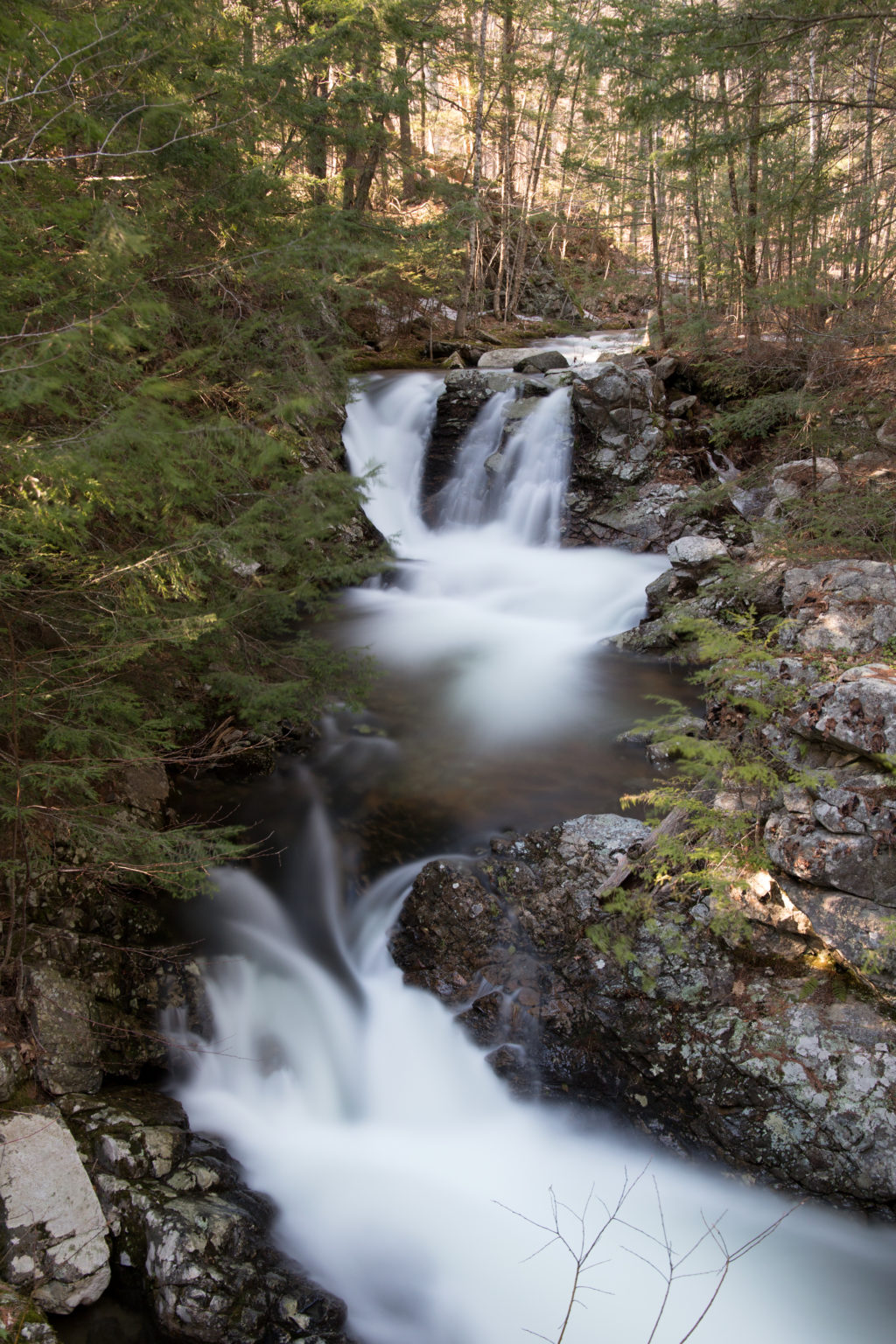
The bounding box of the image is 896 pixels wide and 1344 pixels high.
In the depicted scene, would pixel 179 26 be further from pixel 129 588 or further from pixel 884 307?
pixel 884 307

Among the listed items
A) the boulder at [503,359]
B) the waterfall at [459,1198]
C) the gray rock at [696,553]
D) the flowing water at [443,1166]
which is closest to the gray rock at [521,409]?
the boulder at [503,359]

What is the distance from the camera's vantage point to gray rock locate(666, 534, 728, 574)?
30.0ft

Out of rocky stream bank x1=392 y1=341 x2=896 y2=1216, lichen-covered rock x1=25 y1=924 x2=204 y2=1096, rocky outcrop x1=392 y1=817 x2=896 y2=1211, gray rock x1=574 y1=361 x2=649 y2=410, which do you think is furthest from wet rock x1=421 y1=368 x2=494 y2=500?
lichen-covered rock x1=25 y1=924 x2=204 y2=1096

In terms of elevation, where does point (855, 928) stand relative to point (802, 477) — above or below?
below

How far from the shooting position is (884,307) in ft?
24.3

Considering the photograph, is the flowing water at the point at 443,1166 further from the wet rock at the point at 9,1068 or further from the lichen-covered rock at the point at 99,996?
the wet rock at the point at 9,1068

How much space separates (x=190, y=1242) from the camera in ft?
10.2

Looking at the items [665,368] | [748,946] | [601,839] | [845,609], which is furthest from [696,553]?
[748,946]

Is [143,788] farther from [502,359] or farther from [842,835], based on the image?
[502,359]

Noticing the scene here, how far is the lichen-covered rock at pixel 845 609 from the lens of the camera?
5055mm

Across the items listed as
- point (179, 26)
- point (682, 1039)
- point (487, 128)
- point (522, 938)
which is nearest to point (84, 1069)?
point (522, 938)

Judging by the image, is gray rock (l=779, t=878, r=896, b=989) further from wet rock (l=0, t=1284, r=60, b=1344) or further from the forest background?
wet rock (l=0, t=1284, r=60, b=1344)

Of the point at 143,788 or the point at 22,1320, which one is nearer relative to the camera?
the point at 22,1320

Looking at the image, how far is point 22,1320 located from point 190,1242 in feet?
2.32
